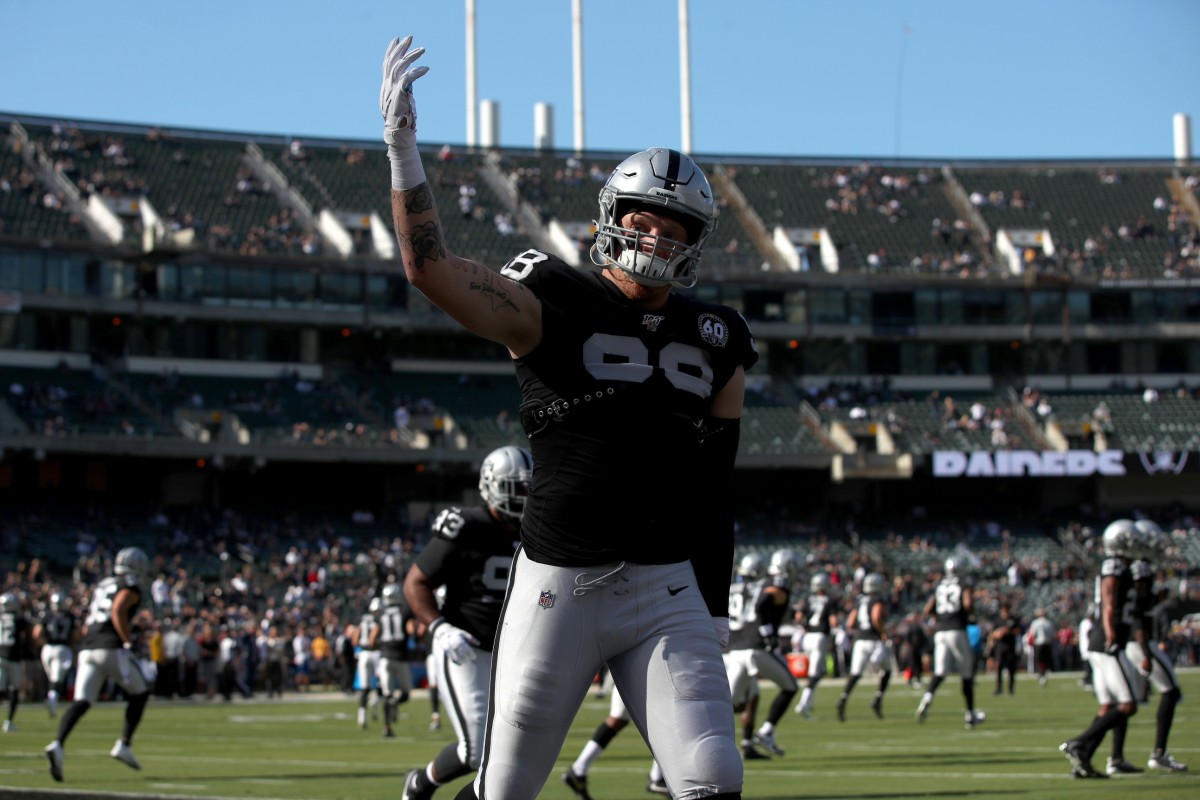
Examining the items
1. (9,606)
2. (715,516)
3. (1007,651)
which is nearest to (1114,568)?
(715,516)

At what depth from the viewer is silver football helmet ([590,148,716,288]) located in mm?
5082

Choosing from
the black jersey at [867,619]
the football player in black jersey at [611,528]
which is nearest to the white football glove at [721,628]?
the football player in black jersey at [611,528]

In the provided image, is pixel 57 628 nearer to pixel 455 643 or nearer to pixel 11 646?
pixel 11 646

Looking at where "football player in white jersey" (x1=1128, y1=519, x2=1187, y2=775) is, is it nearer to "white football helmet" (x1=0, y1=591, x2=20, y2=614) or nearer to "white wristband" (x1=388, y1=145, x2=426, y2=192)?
"white wristband" (x1=388, y1=145, x2=426, y2=192)

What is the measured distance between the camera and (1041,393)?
55062 mm

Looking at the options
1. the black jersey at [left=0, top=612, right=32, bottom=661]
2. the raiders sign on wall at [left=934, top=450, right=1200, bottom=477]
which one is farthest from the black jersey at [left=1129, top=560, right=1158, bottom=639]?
the raiders sign on wall at [left=934, top=450, right=1200, bottom=477]

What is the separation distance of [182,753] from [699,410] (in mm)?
13154

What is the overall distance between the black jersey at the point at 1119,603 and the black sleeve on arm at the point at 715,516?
8040mm

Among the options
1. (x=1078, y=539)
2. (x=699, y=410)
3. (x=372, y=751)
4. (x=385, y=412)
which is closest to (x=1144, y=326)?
(x=1078, y=539)

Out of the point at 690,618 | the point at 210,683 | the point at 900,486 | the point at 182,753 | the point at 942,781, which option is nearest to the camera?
the point at 690,618

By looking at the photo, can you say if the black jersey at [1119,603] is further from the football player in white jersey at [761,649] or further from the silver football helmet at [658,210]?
the silver football helmet at [658,210]

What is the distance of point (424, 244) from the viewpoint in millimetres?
4641

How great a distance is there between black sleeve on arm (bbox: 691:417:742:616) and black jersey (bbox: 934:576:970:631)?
638 inches

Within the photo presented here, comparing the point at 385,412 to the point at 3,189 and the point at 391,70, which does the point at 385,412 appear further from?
the point at 391,70
